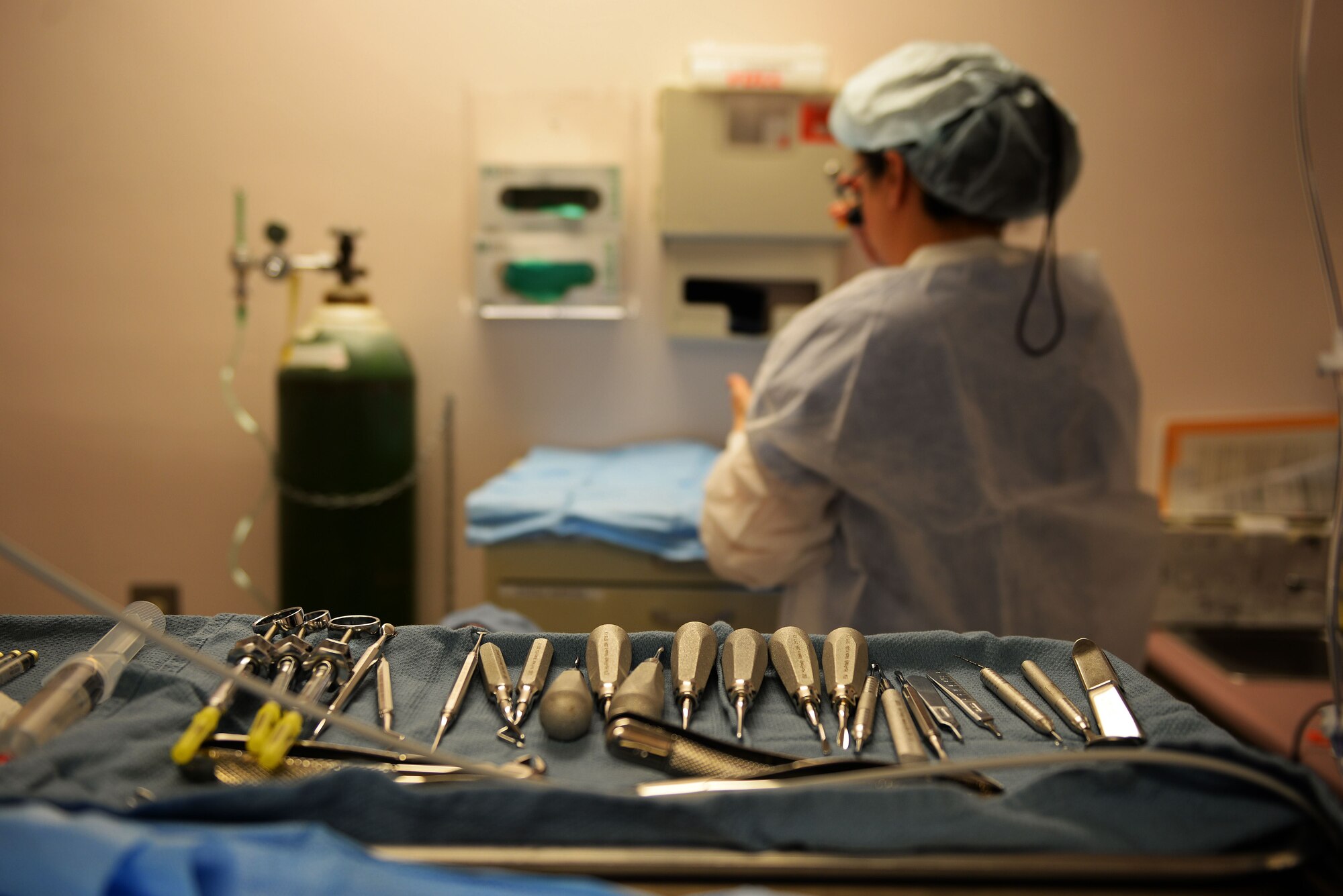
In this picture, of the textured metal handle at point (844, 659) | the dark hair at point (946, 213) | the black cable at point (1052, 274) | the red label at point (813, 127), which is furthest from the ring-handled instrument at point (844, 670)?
the red label at point (813, 127)

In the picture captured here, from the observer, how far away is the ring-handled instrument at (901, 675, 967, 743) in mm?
546

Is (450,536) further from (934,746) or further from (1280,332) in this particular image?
(1280,332)

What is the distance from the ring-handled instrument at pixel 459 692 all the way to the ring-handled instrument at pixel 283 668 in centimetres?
9

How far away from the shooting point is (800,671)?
59 centimetres

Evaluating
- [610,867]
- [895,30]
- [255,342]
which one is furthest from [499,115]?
[610,867]

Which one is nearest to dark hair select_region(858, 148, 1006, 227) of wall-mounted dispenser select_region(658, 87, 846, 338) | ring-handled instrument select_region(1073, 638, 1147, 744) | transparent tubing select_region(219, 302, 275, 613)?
wall-mounted dispenser select_region(658, 87, 846, 338)

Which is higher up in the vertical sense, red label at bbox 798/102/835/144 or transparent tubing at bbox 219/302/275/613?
red label at bbox 798/102/835/144

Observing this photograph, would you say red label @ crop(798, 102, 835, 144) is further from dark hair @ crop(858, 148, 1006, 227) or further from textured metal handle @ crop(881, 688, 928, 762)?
textured metal handle @ crop(881, 688, 928, 762)

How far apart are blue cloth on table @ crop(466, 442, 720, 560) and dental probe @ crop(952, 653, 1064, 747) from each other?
86 centimetres

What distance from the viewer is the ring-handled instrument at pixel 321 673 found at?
0.48 metres

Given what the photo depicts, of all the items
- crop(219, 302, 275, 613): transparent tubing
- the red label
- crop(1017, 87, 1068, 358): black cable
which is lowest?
crop(219, 302, 275, 613): transparent tubing

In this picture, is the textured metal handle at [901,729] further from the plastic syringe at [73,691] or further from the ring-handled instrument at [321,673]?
the plastic syringe at [73,691]

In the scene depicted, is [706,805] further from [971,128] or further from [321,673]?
[971,128]

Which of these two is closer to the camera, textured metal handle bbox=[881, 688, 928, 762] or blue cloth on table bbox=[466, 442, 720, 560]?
textured metal handle bbox=[881, 688, 928, 762]
